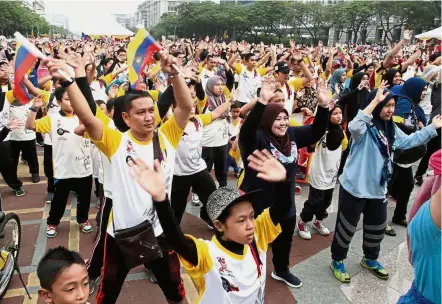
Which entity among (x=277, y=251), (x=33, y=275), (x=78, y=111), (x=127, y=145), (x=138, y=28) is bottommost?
(x=33, y=275)

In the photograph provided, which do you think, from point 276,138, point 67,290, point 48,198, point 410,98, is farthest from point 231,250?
point 48,198

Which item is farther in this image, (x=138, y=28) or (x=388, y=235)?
(x=388, y=235)

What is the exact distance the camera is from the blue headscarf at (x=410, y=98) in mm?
4473

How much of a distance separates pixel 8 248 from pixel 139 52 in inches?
84.7

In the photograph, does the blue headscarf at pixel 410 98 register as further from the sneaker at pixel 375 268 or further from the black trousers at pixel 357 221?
the sneaker at pixel 375 268

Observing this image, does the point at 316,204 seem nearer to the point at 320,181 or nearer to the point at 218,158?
the point at 320,181

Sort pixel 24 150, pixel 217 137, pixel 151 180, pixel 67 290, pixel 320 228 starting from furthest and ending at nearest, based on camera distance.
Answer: pixel 24 150
pixel 217 137
pixel 320 228
pixel 67 290
pixel 151 180

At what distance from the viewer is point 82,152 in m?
4.35

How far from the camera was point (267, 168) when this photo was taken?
216 cm

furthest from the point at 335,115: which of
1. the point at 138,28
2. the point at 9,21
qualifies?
the point at 9,21

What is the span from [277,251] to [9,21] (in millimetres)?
53985

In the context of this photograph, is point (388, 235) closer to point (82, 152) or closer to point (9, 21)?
point (82, 152)

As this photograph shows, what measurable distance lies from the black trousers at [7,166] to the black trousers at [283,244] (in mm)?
4015

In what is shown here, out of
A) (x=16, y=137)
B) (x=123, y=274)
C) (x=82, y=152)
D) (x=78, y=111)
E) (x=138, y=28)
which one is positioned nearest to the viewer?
(x=78, y=111)
